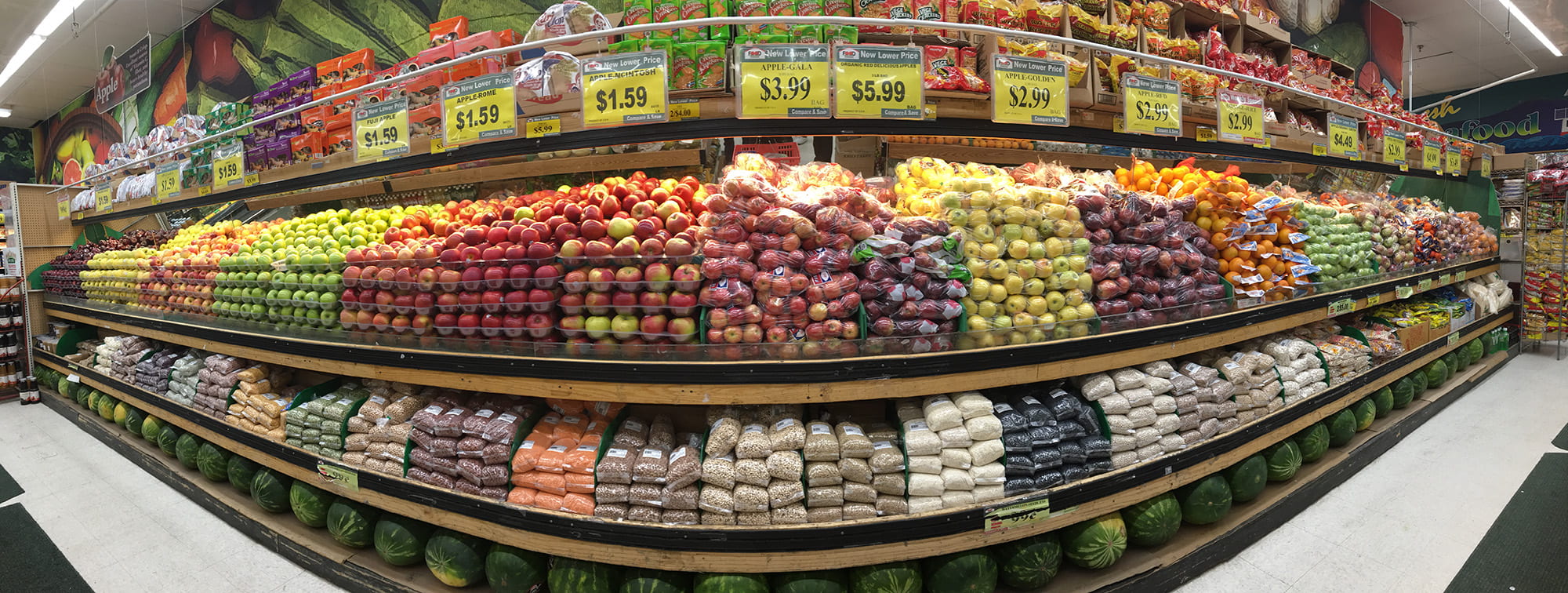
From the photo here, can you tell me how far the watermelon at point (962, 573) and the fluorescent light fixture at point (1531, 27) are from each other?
28.2 feet

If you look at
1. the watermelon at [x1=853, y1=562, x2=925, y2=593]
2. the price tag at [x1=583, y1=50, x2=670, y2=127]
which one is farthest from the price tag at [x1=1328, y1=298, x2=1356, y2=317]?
the price tag at [x1=583, y1=50, x2=670, y2=127]

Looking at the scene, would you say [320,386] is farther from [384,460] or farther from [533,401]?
[533,401]

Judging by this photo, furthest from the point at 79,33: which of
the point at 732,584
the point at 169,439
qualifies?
the point at 732,584

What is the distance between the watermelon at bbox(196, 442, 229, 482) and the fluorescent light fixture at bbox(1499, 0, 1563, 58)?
1080cm

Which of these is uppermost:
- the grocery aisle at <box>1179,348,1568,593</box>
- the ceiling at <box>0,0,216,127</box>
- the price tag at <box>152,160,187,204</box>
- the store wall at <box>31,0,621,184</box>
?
the ceiling at <box>0,0,216,127</box>

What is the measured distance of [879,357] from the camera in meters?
1.48

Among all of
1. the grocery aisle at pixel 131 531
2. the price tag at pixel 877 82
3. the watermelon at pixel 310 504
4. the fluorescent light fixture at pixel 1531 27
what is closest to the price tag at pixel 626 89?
the price tag at pixel 877 82

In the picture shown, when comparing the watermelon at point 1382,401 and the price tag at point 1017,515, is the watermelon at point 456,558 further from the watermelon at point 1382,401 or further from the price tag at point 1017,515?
the watermelon at point 1382,401

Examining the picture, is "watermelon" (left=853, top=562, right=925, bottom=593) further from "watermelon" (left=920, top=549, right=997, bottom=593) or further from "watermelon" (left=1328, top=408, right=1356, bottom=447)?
"watermelon" (left=1328, top=408, right=1356, bottom=447)

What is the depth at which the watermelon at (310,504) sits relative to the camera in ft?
7.09

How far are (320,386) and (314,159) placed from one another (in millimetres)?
1169

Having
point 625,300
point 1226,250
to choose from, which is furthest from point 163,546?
point 1226,250

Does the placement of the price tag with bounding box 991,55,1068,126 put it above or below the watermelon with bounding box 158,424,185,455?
above

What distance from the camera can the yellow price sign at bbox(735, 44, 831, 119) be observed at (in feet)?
5.62
